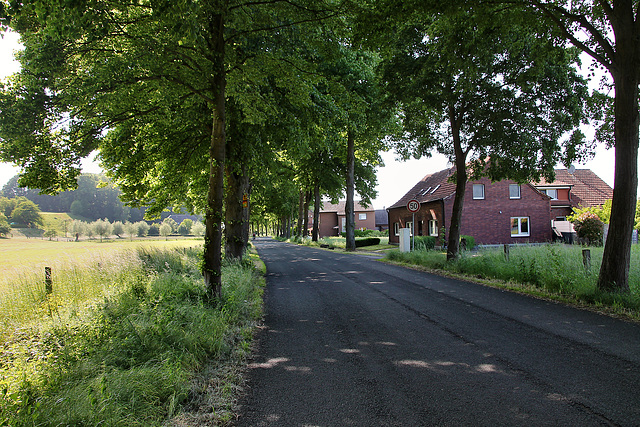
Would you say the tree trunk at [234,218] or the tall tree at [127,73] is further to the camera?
the tree trunk at [234,218]

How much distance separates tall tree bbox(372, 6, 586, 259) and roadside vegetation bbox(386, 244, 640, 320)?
2.18 m

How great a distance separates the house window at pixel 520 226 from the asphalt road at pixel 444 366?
24593 millimetres

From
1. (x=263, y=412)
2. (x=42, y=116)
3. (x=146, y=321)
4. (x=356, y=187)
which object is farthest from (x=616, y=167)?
(x=356, y=187)

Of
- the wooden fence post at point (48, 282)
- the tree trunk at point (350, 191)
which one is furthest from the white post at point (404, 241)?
the wooden fence post at point (48, 282)

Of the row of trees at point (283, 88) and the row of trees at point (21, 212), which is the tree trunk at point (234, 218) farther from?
the row of trees at point (21, 212)

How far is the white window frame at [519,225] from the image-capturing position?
2907 centimetres

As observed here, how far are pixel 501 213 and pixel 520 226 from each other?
209 cm

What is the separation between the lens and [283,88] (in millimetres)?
8391

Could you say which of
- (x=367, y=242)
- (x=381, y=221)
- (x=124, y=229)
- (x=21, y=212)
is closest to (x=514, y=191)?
(x=367, y=242)

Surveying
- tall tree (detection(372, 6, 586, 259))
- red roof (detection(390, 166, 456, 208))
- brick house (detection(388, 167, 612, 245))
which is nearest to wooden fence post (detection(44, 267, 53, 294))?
tall tree (detection(372, 6, 586, 259))

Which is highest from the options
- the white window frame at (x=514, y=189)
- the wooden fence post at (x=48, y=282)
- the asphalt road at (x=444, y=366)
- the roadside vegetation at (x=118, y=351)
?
the white window frame at (x=514, y=189)

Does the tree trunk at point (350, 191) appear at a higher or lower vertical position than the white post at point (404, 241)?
higher

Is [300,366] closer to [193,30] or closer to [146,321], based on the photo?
[146,321]

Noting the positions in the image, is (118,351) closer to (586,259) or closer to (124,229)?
(586,259)
